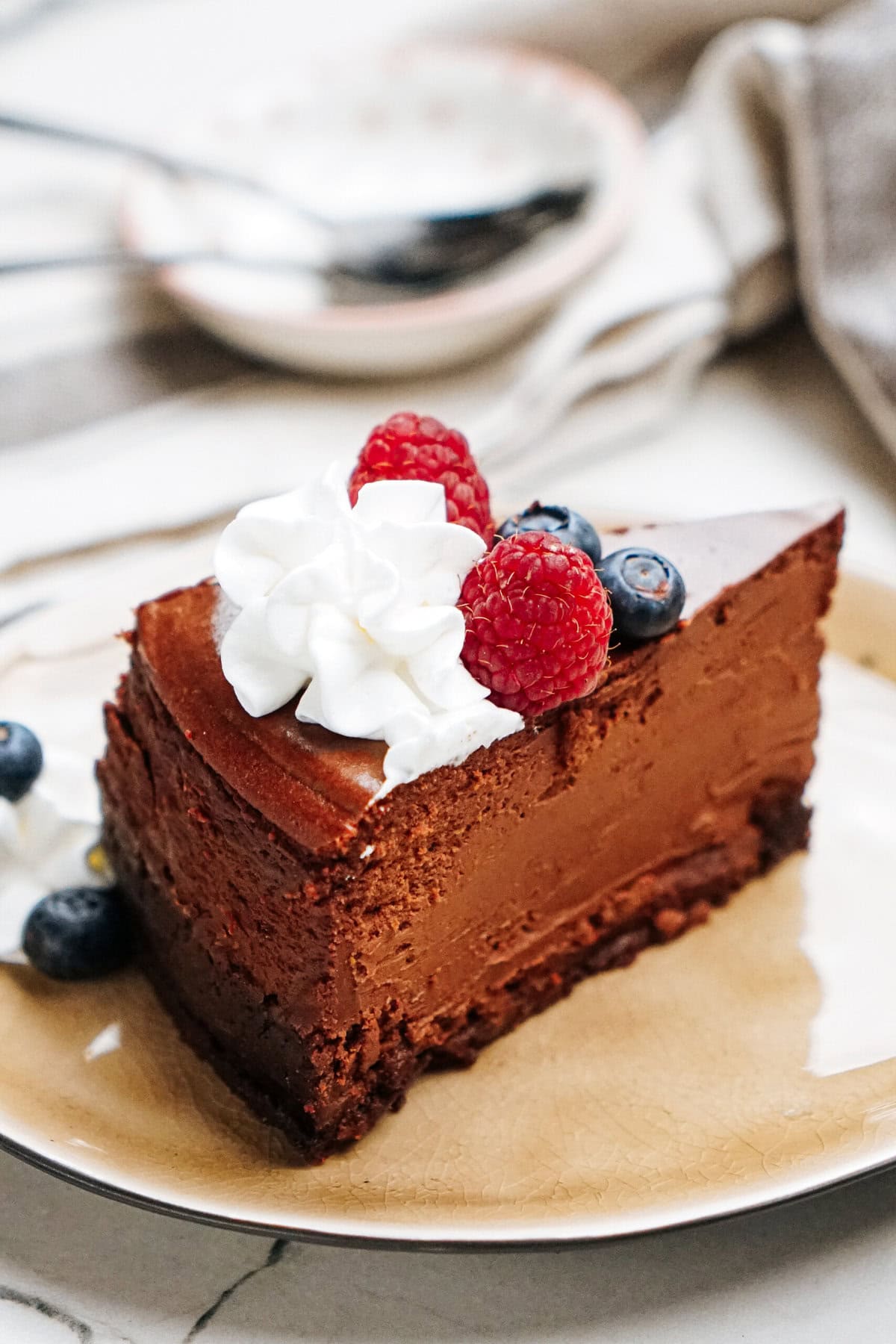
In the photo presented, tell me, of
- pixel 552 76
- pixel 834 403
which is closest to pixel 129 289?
pixel 552 76

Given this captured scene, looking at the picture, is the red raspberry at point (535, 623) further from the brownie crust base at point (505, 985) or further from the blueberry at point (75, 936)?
the blueberry at point (75, 936)

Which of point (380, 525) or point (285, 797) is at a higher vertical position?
point (380, 525)

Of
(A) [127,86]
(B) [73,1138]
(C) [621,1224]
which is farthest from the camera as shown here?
(A) [127,86]

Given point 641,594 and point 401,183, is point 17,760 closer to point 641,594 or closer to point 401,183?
point 641,594

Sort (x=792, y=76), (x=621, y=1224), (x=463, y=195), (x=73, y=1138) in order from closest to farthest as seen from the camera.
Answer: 1. (x=621, y=1224)
2. (x=73, y=1138)
3. (x=792, y=76)
4. (x=463, y=195)

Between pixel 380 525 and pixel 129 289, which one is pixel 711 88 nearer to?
pixel 129 289

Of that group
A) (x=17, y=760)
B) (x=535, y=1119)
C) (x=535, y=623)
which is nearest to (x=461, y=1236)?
(x=535, y=1119)

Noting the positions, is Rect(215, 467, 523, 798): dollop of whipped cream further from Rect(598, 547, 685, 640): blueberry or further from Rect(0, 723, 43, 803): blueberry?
Rect(0, 723, 43, 803): blueberry
